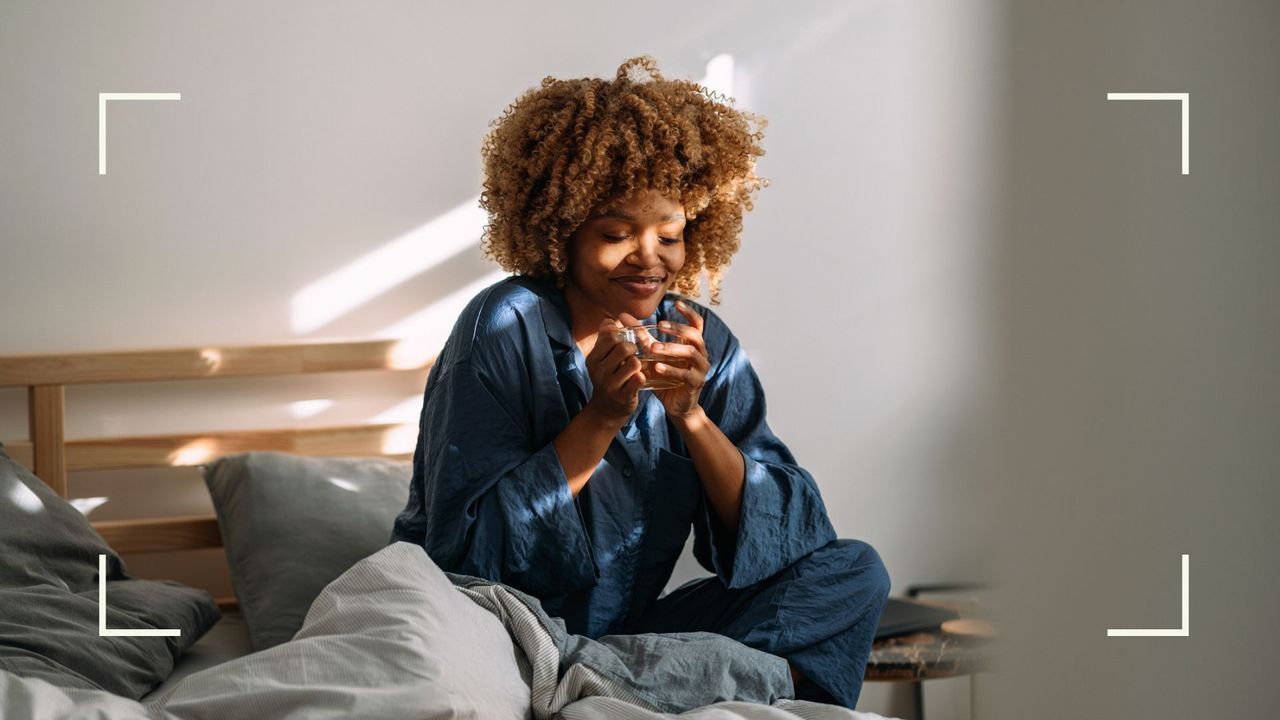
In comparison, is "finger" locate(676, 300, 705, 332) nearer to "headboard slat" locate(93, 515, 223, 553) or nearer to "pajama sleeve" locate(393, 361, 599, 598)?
"pajama sleeve" locate(393, 361, 599, 598)

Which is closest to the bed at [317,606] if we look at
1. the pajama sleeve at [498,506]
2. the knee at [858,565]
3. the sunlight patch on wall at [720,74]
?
the pajama sleeve at [498,506]

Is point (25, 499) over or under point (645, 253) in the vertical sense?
under

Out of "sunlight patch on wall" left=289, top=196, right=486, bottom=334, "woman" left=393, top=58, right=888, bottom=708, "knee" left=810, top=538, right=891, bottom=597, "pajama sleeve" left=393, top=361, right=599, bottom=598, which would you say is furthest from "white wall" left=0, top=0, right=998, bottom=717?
"pajama sleeve" left=393, top=361, right=599, bottom=598

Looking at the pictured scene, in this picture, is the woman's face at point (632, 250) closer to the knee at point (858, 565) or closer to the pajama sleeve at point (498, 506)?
the pajama sleeve at point (498, 506)

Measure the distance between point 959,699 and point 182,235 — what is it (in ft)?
5.50

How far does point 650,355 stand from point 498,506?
0.84 feet

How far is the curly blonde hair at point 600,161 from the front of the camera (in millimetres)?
1471

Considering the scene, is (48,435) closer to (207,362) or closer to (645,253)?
Result: (207,362)

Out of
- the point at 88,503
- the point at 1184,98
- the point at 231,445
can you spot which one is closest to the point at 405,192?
the point at 231,445

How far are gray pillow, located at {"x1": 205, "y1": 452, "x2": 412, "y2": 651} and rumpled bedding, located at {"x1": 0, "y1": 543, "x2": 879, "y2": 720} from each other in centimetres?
27

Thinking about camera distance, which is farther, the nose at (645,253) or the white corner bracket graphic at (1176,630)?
the nose at (645,253)

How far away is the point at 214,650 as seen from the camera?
5.20 ft

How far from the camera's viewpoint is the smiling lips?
1.49 metres

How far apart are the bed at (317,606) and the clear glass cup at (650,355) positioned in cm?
30
